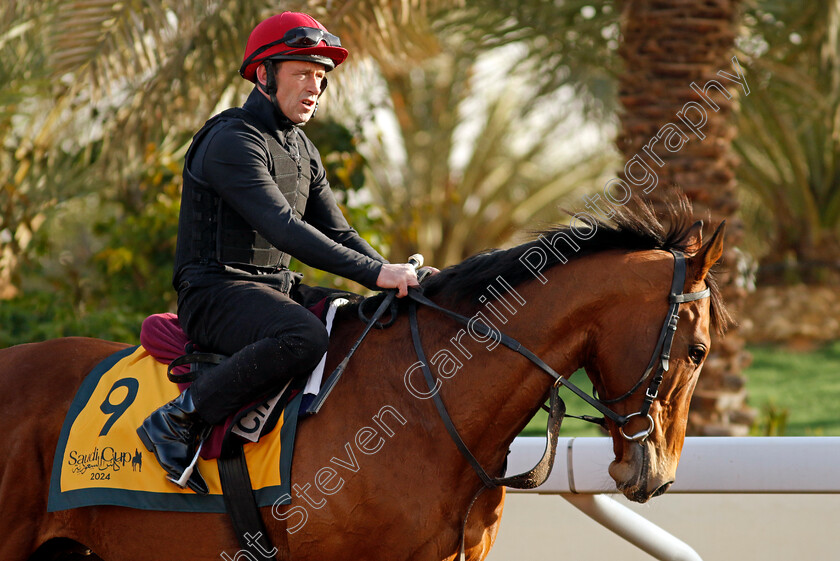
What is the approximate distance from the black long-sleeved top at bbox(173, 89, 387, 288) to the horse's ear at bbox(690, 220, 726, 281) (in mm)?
1043

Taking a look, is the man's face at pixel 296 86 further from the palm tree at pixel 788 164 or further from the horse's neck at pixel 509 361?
the palm tree at pixel 788 164

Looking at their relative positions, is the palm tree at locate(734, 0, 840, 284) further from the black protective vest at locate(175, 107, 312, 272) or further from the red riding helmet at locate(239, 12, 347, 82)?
the black protective vest at locate(175, 107, 312, 272)

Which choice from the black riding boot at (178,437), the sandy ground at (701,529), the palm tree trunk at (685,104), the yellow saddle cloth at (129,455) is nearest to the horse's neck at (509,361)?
the yellow saddle cloth at (129,455)

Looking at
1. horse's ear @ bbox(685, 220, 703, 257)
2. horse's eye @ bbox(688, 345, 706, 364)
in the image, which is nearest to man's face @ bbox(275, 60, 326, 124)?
horse's ear @ bbox(685, 220, 703, 257)

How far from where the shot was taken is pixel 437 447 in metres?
2.71

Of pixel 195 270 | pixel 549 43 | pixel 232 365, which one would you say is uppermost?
pixel 195 270

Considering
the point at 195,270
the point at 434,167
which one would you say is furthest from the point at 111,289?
the point at 434,167

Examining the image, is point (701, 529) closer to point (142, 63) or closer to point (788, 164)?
point (142, 63)

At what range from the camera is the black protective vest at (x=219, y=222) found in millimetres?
2939

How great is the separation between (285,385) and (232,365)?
200 millimetres

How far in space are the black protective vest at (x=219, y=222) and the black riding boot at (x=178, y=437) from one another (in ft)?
1.62

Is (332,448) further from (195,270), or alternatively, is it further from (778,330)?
(778,330)

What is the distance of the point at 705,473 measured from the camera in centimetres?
380

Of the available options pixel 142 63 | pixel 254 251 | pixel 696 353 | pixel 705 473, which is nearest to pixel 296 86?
pixel 254 251
